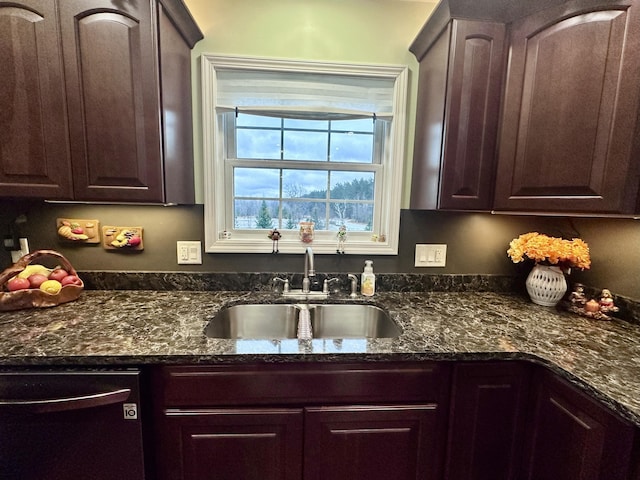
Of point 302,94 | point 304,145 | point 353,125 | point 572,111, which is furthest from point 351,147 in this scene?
point 572,111

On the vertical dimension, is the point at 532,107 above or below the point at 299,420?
above

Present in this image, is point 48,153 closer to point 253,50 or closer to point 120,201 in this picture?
point 120,201

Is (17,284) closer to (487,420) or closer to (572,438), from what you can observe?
(487,420)

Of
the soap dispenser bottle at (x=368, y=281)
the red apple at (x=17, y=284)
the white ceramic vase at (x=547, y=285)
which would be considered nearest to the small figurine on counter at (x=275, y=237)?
the soap dispenser bottle at (x=368, y=281)

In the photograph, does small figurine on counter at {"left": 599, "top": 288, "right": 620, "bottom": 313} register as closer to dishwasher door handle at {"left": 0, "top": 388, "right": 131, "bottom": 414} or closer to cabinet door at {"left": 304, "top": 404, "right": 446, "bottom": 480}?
cabinet door at {"left": 304, "top": 404, "right": 446, "bottom": 480}

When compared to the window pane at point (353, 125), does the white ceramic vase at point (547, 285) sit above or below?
below

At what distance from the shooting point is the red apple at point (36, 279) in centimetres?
129

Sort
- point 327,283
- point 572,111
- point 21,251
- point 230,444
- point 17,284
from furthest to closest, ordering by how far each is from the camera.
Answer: point 327,283
point 21,251
point 17,284
point 572,111
point 230,444

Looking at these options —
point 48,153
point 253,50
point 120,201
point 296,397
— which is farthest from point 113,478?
point 253,50

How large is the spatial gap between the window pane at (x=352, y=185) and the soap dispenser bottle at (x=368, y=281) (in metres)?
0.41

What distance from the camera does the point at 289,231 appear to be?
1714mm

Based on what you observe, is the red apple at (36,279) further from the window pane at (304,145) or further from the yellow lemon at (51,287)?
the window pane at (304,145)

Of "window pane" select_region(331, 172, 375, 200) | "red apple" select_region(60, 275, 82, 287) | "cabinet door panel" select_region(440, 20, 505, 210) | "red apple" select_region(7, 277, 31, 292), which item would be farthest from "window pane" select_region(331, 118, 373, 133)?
"red apple" select_region(7, 277, 31, 292)

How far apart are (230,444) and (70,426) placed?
1.65ft
